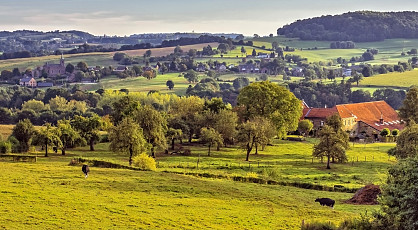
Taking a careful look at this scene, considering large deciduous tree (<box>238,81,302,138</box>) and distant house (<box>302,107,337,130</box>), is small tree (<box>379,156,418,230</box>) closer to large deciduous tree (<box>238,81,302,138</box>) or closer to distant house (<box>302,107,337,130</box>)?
large deciduous tree (<box>238,81,302,138</box>)

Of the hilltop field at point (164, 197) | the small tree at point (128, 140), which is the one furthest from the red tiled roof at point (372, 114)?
the small tree at point (128, 140)

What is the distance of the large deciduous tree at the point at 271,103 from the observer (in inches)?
2963

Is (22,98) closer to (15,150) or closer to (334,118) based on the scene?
(15,150)

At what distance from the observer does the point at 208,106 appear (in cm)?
7844

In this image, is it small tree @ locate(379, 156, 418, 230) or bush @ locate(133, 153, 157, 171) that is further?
bush @ locate(133, 153, 157, 171)

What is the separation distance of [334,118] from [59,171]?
127 feet

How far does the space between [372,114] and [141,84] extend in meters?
83.6

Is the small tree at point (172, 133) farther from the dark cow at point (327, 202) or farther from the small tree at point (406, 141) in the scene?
the dark cow at point (327, 202)

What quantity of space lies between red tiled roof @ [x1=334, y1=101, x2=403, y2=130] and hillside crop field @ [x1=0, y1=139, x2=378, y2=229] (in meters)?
63.8

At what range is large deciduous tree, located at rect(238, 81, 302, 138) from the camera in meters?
75.2

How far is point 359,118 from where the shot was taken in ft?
341

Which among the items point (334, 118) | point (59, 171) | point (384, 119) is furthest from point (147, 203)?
point (384, 119)

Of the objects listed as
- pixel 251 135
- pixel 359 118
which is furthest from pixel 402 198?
pixel 359 118

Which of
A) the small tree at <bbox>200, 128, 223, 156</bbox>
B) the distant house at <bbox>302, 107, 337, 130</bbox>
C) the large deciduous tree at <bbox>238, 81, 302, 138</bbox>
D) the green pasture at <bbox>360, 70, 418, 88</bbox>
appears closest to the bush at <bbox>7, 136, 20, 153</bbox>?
the small tree at <bbox>200, 128, 223, 156</bbox>
